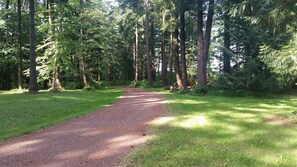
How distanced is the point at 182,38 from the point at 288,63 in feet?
35.4

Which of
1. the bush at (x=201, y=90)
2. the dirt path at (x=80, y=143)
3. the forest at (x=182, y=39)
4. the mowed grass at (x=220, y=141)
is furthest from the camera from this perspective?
the bush at (x=201, y=90)

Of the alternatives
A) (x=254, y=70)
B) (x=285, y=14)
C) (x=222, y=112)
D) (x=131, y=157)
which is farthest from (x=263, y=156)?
(x=254, y=70)

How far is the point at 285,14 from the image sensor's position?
427 inches

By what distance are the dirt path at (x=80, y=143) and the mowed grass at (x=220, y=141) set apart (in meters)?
0.49

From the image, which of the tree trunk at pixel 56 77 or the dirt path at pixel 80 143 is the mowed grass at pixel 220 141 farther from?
the tree trunk at pixel 56 77

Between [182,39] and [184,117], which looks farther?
[182,39]

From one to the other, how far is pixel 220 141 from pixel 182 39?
51.6ft

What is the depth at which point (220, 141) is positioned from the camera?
708 centimetres

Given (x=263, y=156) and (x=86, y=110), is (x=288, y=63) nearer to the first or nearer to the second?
(x=263, y=156)

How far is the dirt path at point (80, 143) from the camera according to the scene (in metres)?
5.82

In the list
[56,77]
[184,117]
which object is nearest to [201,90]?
[184,117]

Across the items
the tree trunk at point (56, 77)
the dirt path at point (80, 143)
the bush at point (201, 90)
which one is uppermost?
the tree trunk at point (56, 77)

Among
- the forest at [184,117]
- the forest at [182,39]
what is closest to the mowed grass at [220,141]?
the forest at [184,117]

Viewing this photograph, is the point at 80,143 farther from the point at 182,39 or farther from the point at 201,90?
the point at 182,39
